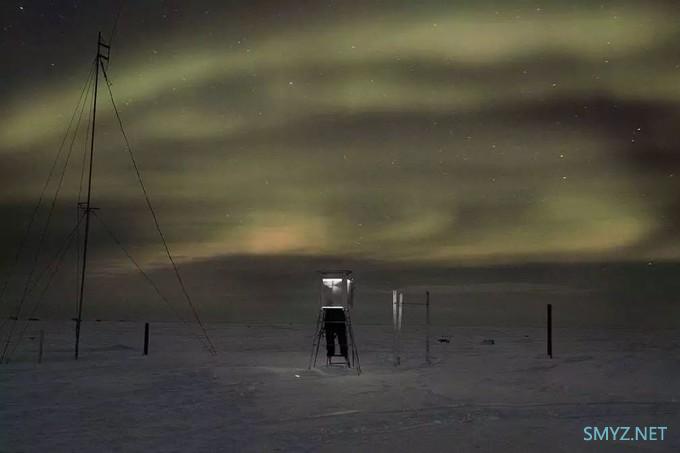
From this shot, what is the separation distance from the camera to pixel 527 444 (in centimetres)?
1048

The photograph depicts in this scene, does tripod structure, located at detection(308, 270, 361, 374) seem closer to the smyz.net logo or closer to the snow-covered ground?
the snow-covered ground

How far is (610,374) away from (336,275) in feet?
31.5

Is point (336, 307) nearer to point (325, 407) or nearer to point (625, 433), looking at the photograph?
point (325, 407)

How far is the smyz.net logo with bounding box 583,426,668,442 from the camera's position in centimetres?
1095

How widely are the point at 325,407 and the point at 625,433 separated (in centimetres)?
593

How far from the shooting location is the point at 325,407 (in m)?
14.3

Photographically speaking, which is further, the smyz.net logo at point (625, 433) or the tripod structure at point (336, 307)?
the tripod structure at point (336, 307)

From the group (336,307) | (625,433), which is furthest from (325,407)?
(336,307)

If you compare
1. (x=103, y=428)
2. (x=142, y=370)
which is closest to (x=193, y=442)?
(x=103, y=428)

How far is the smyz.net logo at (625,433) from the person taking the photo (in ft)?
35.9

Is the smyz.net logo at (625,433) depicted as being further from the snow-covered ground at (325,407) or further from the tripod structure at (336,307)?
the tripod structure at (336,307)

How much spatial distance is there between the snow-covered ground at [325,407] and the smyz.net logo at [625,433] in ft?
0.70

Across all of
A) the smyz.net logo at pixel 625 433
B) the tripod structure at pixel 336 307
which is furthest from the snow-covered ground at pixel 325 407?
the tripod structure at pixel 336 307

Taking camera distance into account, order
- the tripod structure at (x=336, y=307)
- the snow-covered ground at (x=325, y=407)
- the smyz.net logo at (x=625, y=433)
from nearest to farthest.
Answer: the snow-covered ground at (x=325, y=407), the smyz.net logo at (x=625, y=433), the tripod structure at (x=336, y=307)
